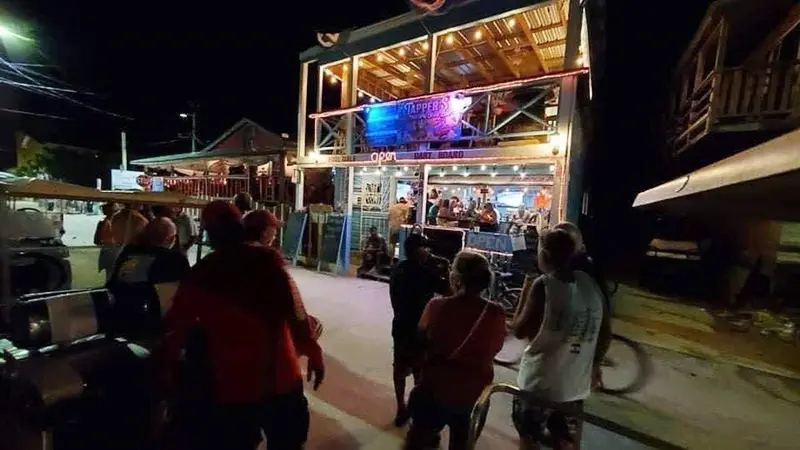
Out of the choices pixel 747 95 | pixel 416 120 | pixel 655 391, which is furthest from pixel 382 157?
pixel 747 95

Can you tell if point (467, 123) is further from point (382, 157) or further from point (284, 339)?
point (284, 339)

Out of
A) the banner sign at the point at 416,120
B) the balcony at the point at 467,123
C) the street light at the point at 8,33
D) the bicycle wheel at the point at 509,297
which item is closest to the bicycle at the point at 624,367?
the bicycle wheel at the point at 509,297

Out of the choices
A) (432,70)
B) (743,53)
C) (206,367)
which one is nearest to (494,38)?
(432,70)

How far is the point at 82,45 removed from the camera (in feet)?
61.2

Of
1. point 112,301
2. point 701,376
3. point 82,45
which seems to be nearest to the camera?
point 112,301

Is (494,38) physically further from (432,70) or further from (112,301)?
(112,301)

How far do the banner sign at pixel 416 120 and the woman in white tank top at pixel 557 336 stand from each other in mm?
6451

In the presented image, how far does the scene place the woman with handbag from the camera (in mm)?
2242

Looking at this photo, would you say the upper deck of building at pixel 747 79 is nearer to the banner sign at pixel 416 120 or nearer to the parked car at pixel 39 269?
the banner sign at pixel 416 120

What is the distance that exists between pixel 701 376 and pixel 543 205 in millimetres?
6375

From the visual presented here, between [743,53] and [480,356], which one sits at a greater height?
[743,53]

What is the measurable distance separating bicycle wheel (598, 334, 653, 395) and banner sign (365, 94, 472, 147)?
16.0ft

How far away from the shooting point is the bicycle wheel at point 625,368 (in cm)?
445

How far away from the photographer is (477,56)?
1027 cm
